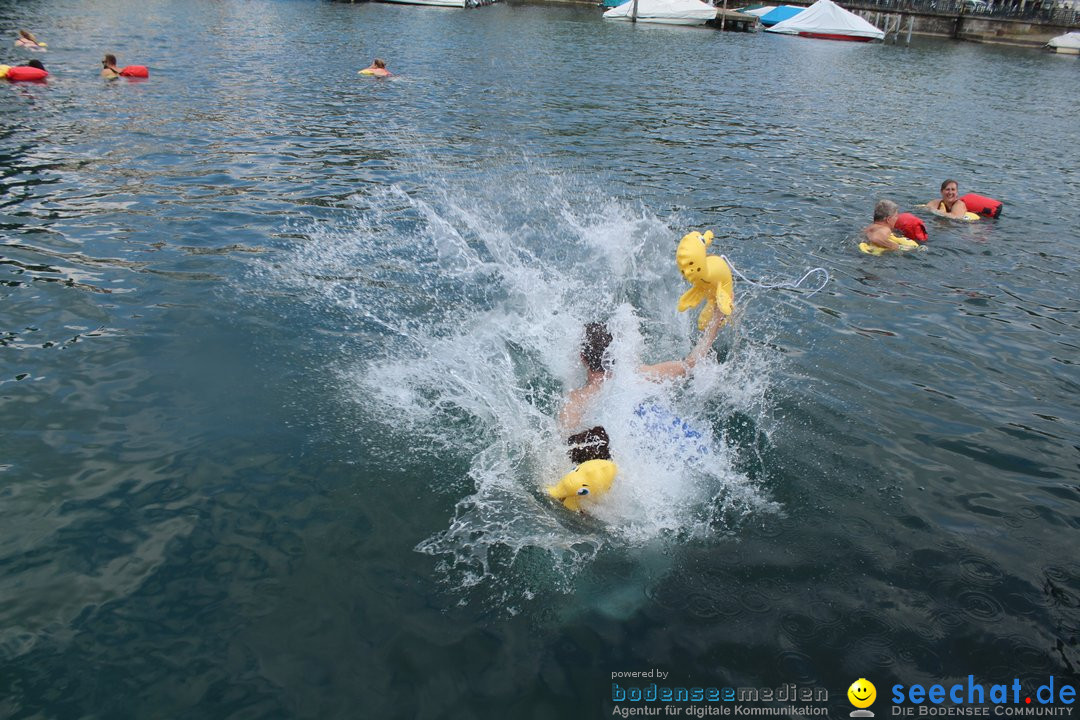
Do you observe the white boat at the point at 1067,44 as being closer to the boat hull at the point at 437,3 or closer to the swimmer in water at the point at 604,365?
the boat hull at the point at 437,3

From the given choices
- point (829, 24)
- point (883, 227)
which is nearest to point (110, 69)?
point (883, 227)

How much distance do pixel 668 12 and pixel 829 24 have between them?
41.4 ft

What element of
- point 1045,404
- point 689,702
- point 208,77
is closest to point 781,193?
point 1045,404

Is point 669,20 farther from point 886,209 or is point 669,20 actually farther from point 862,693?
point 862,693

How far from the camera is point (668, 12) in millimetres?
57656

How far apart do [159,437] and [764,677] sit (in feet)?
18.3

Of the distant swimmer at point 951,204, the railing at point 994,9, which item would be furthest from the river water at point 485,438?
the railing at point 994,9

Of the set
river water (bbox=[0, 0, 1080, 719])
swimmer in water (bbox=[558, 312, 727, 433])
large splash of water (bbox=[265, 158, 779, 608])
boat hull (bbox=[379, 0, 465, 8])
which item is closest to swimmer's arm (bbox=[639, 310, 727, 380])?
swimmer in water (bbox=[558, 312, 727, 433])

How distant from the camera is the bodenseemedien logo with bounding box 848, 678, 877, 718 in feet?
14.7

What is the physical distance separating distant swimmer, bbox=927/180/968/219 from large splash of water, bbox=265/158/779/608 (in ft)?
18.1

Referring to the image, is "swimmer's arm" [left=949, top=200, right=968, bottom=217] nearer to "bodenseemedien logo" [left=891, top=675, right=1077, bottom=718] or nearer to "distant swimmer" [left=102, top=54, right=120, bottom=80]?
"bodenseemedien logo" [left=891, top=675, right=1077, bottom=718]

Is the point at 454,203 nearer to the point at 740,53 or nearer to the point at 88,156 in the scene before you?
the point at 88,156

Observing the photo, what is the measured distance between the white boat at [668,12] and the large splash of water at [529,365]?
51928 millimetres

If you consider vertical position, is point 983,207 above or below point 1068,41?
below
